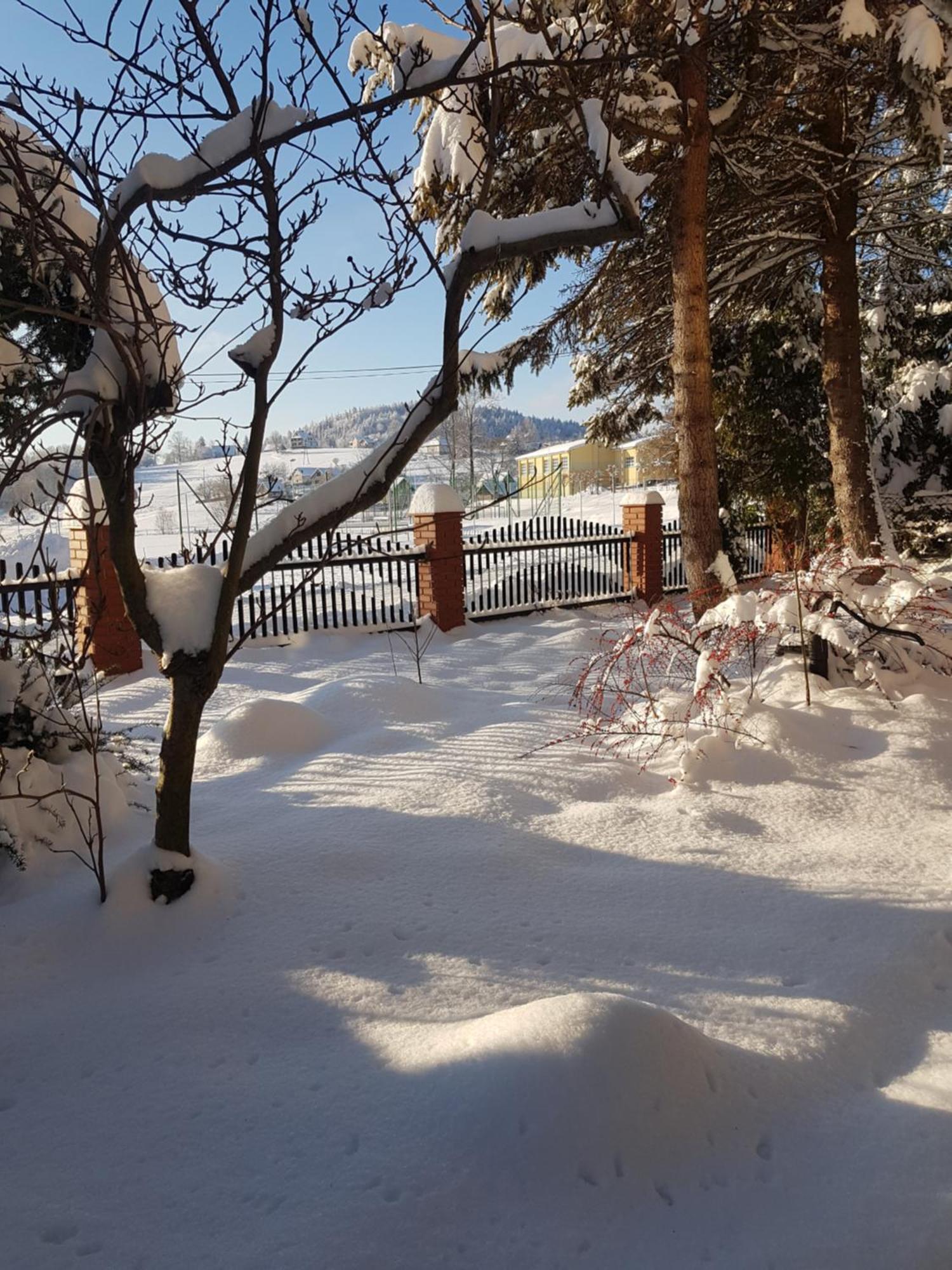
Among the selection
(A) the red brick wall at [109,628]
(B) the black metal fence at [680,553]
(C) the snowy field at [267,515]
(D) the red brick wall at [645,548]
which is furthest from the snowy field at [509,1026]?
(C) the snowy field at [267,515]

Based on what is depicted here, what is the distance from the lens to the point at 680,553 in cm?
1474

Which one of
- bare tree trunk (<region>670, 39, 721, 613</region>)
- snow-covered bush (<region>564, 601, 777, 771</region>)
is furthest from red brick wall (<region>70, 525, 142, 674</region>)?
bare tree trunk (<region>670, 39, 721, 613</region>)

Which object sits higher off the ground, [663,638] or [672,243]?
[672,243]

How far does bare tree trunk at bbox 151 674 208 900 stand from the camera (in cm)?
299

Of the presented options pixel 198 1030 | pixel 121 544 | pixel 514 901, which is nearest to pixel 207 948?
pixel 198 1030

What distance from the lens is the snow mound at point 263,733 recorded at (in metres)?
5.12

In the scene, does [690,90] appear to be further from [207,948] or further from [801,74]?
[207,948]

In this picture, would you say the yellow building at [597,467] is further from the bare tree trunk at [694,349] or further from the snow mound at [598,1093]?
the snow mound at [598,1093]

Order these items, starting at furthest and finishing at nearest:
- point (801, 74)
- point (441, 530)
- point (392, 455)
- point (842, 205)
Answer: point (441, 530) → point (842, 205) → point (801, 74) → point (392, 455)

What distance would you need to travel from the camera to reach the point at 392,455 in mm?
2980

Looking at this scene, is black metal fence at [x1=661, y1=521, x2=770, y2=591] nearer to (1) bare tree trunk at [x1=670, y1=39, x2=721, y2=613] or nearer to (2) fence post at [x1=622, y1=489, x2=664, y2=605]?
(2) fence post at [x1=622, y1=489, x2=664, y2=605]

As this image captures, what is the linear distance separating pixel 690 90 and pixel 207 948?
774cm

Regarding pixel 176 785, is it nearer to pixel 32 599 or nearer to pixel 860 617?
pixel 860 617

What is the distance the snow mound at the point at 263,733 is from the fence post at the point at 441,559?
5451mm
